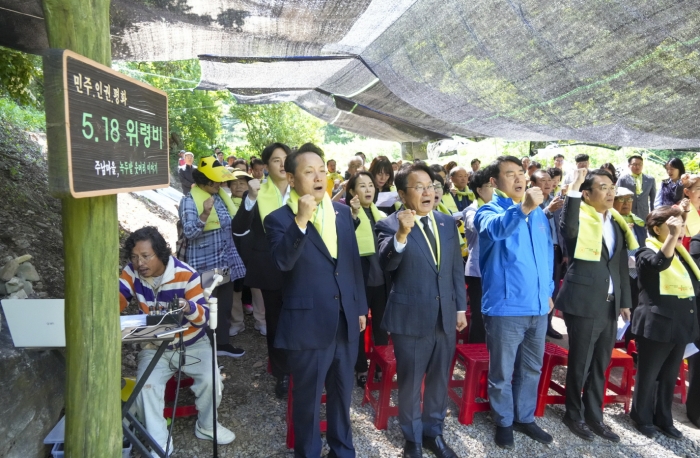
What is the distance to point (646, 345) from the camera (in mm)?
3693

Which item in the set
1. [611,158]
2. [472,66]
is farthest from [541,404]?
[611,158]

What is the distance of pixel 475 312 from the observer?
4852 millimetres

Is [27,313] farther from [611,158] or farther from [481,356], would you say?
[611,158]

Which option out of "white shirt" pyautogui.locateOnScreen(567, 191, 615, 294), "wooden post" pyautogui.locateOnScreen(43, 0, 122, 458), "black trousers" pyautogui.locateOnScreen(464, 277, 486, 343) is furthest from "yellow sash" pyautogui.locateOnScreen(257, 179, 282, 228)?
"white shirt" pyautogui.locateOnScreen(567, 191, 615, 294)

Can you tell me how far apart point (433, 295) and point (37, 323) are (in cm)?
227

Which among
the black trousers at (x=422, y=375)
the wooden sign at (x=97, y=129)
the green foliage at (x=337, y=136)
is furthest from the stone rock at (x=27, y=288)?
the green foliage at (x=337, y=136)

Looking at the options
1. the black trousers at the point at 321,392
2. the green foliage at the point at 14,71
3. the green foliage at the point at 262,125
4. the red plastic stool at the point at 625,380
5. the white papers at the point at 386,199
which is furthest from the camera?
the green foliage at the point at 262,125

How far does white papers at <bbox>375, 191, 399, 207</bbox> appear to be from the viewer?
5141 millimetres

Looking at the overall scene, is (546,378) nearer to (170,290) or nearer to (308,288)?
(308,288)

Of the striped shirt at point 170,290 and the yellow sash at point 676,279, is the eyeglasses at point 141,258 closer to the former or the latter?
the striped shirt at point 170,290

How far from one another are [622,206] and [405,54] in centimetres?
278

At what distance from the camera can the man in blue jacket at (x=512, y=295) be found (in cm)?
332

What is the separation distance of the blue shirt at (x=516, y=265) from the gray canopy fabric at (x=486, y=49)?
877 millimetres

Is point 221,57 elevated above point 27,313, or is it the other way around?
point 221,57
